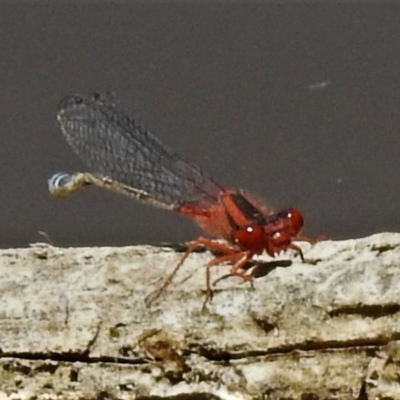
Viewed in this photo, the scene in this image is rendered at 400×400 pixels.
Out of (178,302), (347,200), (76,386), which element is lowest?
(76,386)

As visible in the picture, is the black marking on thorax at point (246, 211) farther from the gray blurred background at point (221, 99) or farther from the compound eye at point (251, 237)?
the gray blurred background at point (221, 99)

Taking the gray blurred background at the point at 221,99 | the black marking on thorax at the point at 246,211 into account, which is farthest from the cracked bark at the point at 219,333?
the gray blurred background at the point at 221,99

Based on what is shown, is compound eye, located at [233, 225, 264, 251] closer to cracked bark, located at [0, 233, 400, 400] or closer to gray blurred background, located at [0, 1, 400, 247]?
cracked bark, located at [0, 233, 400, 400]

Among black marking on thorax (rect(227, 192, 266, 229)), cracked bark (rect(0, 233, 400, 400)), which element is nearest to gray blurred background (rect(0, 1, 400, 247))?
black marking on thorax (rect(227, 192, 266, 229))

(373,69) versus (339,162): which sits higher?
(373,69)

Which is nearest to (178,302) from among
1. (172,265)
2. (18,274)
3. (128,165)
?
(172,265)

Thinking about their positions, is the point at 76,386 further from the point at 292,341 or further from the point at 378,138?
the point at 378,138

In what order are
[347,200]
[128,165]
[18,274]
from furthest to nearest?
1. [347,200]
2. [128,165]
3. [18,274]

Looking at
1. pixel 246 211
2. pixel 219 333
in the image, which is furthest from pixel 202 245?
pixel 219 333
